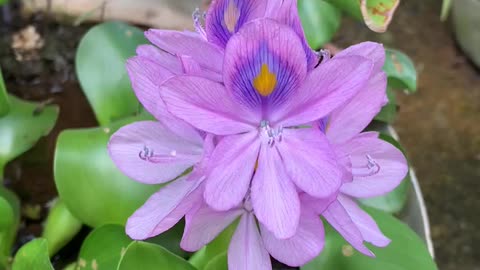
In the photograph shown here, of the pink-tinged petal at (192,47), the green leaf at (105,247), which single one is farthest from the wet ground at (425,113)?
the pink-tinged petal at (192,47)

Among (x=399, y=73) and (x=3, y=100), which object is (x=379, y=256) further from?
(x=3, y=100)

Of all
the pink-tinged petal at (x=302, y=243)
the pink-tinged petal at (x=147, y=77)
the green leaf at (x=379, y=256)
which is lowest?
the green leaf at (x=379, y=256)

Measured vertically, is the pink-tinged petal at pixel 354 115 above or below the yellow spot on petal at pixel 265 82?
below

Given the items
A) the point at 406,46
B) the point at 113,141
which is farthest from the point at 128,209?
the point at 406,46

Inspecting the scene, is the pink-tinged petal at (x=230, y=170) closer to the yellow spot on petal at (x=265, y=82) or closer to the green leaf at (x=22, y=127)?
the yellow spot on petal at (x=265, y=82)

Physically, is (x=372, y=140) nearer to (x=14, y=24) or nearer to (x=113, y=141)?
(x=113, y=141)

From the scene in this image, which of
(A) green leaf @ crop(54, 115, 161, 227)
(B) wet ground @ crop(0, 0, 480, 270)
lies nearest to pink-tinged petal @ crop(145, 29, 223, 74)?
(A) green leaf @ crop(54, 115, 161, 227)

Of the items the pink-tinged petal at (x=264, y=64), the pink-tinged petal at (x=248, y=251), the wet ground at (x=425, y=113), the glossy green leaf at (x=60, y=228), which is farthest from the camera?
the wet ground at (x=425, y=113)
